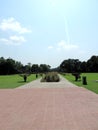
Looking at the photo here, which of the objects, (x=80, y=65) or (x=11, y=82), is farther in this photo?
(x=80, y=65)

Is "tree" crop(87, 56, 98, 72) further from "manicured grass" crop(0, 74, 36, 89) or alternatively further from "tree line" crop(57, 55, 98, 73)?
"manicured grass" crop(0, 74, 36, 89)

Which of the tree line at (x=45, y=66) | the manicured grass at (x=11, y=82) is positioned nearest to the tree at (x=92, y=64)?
the tree line at (x=45, y=66)

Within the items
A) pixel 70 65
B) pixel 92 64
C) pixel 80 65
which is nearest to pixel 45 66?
pixel 70 65

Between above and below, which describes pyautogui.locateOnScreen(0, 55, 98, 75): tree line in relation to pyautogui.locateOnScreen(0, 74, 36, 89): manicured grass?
above

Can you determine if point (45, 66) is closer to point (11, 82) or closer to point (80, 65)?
point (80, 65)

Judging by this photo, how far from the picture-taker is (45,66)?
171125mm

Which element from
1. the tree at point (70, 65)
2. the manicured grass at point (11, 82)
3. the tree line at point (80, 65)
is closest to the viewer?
the manicured grass at point (11, 82)

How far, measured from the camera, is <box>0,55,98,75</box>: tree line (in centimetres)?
12525

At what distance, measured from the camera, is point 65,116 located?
355 inches

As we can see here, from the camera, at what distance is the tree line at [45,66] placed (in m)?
125

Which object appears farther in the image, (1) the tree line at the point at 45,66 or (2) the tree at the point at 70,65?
(2) the tree at the point at 70,65

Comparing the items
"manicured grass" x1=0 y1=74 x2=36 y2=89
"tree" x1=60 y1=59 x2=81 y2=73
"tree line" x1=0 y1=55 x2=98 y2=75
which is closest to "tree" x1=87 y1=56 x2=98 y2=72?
"tree line" x1=0 y1=55 x2=98 y2=75

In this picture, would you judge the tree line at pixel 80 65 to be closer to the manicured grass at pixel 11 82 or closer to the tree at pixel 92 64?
the tree at pixel 92 64

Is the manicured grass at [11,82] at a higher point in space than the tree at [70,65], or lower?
lower
